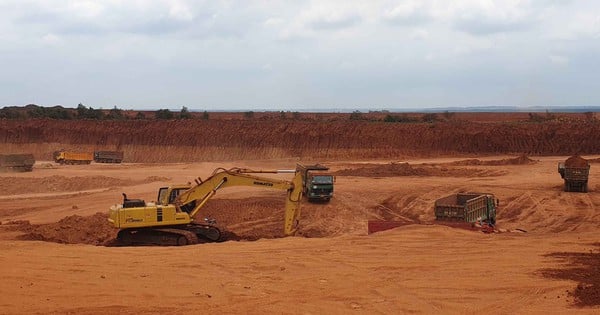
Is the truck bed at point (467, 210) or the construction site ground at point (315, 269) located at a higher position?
the truck bed at point (467, 210)

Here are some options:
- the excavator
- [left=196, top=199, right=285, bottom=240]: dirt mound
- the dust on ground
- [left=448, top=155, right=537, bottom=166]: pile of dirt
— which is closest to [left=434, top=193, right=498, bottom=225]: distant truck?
the excavator

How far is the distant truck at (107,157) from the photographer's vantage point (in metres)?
55.7

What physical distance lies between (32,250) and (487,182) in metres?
25.0

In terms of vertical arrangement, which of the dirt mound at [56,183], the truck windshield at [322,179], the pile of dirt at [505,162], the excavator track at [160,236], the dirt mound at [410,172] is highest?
the truck windshield at [322,179]

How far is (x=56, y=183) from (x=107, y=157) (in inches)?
636

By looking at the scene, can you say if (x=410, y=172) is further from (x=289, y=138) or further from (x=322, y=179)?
(x=289, y=138)

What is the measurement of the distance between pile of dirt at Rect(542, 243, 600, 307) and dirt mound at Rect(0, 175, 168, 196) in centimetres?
2884

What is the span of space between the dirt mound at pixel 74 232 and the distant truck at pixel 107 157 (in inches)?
1277

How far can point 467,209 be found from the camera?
20.8 m

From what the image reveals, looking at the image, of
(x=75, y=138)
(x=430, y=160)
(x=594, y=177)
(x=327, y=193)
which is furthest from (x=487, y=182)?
(x=75, y=138)

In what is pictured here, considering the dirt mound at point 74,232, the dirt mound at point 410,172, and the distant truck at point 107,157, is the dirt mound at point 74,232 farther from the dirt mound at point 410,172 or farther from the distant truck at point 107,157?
the distant truck at point 107,157

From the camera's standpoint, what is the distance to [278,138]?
195 ft

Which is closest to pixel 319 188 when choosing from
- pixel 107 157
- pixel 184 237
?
pixel 184 237

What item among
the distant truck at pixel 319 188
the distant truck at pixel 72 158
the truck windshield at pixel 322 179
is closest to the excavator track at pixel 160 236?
the distant truck at pixel 319 188
